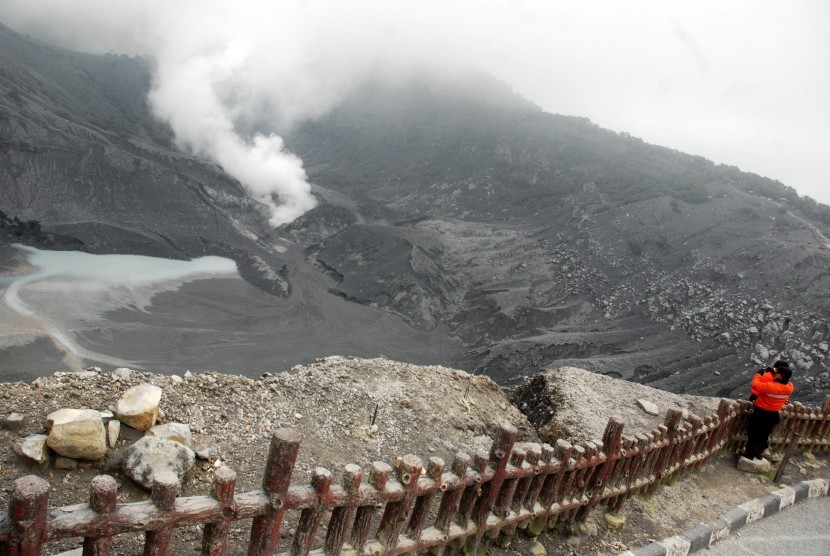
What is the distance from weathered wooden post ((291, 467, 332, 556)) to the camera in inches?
105

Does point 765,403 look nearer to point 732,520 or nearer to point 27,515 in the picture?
point 732,520

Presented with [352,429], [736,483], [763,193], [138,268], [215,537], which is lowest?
[138,268]

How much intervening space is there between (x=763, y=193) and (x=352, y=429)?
145ft

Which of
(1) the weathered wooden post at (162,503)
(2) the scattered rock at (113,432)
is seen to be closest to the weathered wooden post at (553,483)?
(1) the weathered wooden post at (162,503)

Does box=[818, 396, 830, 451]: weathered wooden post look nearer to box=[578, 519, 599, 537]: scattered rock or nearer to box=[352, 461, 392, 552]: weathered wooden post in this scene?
box=[578, 519, 599, 537]: scattered rock

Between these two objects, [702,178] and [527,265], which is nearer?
[527,265]

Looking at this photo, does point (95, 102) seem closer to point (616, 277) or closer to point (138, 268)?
point (138, 268)

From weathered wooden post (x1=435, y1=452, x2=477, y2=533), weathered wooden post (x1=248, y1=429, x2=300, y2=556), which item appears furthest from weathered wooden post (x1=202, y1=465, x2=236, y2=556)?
weathered wooden post (x1=435, y1=452, x2=477, y2=533)

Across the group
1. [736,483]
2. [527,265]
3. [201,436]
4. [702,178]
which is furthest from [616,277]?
[201,436]

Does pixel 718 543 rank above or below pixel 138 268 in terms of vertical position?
above

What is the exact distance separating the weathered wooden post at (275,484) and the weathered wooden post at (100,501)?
0.64 meters

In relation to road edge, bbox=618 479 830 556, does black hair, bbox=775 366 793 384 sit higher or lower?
higher

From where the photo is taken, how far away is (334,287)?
32.8 meters

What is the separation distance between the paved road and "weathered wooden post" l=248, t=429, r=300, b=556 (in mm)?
4038
